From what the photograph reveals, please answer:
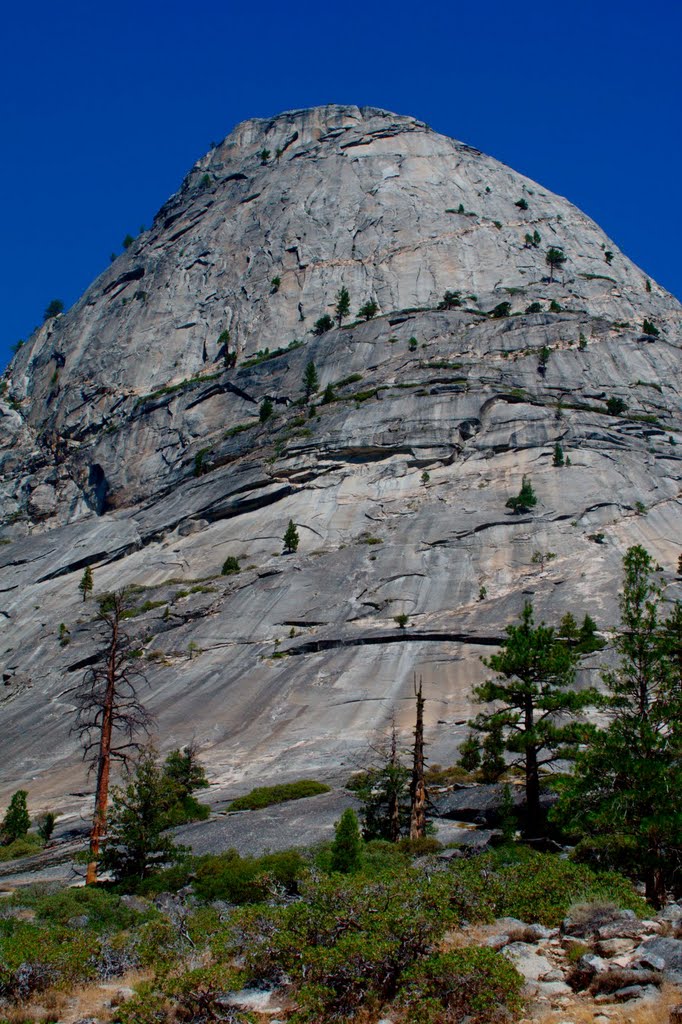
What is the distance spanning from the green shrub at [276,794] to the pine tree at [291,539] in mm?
30259

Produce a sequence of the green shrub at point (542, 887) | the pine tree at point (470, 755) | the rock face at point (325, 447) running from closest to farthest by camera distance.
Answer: the green shrub at point (542, 887), the pine tree at point (470, 755), the rock face at point (325, 447)

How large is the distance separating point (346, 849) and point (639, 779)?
6724 mm

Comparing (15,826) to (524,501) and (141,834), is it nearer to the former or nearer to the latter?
(141,834)

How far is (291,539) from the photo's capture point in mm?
61500

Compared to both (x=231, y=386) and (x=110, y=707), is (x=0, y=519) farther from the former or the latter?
(x=110, y=707)

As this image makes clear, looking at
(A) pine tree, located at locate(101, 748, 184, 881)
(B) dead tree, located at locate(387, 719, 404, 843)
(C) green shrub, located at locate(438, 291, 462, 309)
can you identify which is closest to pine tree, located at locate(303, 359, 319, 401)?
(C) green shrub, located at locate(438, 291, 462, 309)

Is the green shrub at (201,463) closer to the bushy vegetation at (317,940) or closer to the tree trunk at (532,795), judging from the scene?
the tree trunk at (532,795)

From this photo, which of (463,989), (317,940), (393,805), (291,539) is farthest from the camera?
(291,539)

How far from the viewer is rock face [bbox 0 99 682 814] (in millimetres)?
46125

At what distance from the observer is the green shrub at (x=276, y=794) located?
30.1m

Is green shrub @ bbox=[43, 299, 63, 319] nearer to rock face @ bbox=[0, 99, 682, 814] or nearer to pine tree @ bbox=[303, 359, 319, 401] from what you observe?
rock face @ bbox=[0, 99, 682, 814]

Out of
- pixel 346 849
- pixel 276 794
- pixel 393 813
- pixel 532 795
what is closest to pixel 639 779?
pixel 346 849

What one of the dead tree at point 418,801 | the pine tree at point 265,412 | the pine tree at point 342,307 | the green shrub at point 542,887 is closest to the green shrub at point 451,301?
the pine tree at point 342,307

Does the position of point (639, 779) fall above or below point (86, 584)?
below
